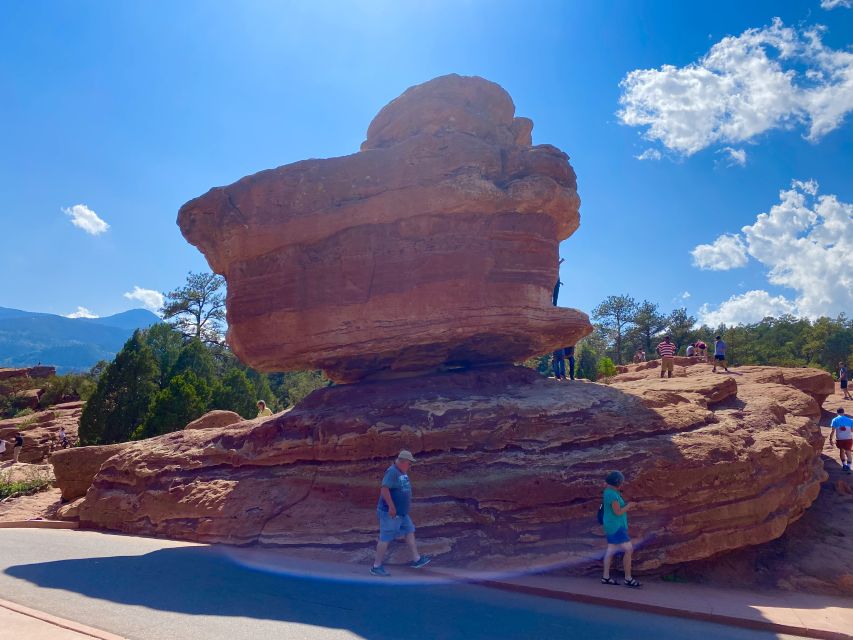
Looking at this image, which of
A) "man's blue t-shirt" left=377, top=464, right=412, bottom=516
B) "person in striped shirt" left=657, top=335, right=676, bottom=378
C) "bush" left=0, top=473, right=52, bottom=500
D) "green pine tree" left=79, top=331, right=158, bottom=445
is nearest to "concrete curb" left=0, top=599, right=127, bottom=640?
"man's blue t-shirt" left=377, top=464, right=412, bottom=516

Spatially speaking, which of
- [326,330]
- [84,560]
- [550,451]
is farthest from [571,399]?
[84,560]

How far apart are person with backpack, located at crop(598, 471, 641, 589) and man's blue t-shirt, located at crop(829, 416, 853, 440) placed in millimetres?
7755

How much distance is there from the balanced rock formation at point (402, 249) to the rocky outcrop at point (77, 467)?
5.05 meters

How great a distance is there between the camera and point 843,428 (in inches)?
458

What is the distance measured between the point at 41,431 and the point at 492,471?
94.0ft

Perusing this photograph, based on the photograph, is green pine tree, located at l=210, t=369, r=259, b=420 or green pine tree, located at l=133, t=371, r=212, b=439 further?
green pine tree, located at l=210, t=369, r=259, b=420

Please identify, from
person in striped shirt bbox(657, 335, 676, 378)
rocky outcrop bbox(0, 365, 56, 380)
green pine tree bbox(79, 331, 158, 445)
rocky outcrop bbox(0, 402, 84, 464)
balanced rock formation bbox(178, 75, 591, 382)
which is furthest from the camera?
rocky outcrop bbox(0, 365, 56, 380)

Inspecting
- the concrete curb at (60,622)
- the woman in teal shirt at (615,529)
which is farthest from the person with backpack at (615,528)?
the concrete curb at (60,622)

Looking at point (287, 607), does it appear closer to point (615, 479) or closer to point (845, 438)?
point (615, 479)

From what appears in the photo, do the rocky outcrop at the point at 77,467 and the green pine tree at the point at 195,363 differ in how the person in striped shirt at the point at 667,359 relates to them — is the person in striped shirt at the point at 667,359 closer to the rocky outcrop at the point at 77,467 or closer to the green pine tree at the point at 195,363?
the rocky outcrop at the point at 77,467

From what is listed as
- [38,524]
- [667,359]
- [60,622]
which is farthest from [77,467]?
[667,359]

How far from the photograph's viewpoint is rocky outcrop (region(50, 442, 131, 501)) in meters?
12.8

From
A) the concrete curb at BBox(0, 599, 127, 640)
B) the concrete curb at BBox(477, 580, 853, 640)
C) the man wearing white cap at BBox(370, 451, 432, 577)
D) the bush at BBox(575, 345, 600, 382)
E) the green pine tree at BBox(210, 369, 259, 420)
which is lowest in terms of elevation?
the concrete curb at BBox(0, 599, 127, 640)

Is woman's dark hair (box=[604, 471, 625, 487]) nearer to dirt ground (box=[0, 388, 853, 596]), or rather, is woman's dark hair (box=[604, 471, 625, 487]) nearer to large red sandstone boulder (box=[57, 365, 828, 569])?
large red sandstone boulder (box=[57, 365, 828, 569])
